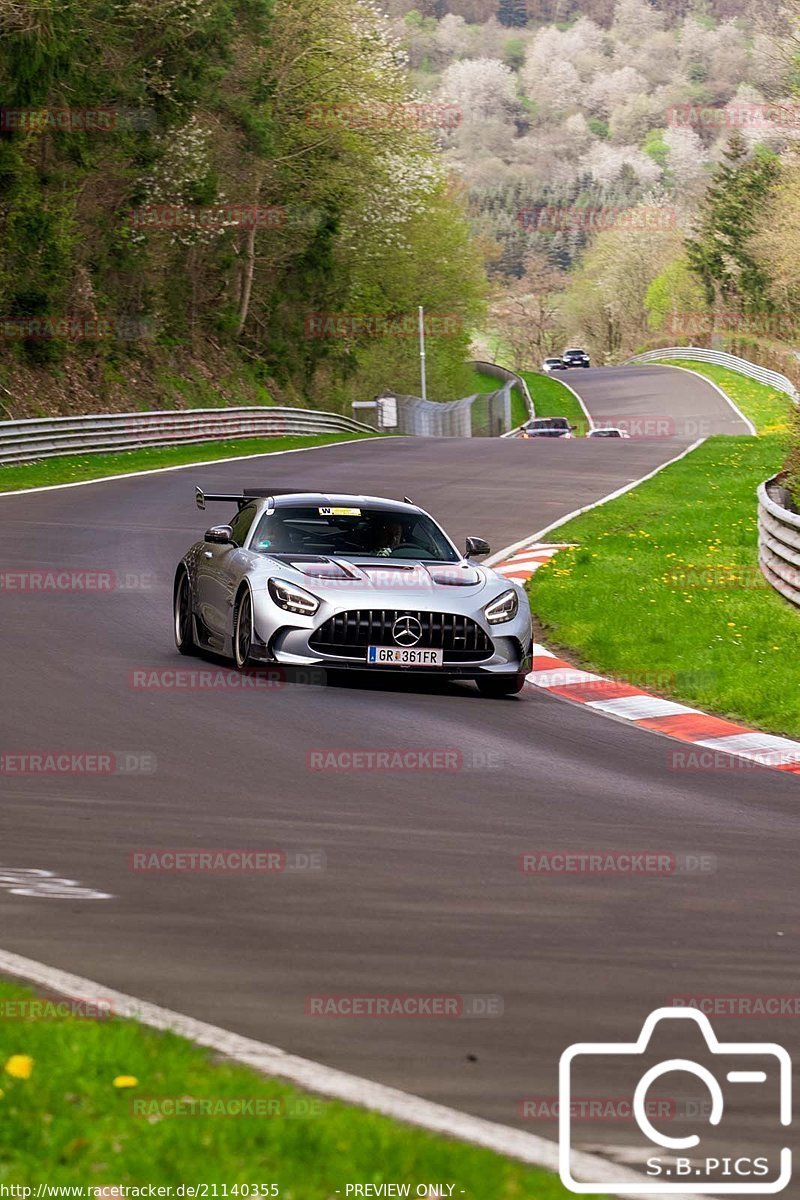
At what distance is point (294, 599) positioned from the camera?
42.0 feet

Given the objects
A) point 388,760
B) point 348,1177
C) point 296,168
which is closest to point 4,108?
point 296,168

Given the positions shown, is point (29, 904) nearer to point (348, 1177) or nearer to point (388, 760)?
point (348, 1177)

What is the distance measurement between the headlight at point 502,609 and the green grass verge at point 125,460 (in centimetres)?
1828

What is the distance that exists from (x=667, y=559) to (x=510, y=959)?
15.4 meters

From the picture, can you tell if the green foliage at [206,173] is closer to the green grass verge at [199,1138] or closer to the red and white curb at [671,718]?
the red and white curb at [671,718]

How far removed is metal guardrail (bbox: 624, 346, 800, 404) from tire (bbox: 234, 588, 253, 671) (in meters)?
66.6

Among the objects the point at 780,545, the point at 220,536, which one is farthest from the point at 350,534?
the point at 780,545

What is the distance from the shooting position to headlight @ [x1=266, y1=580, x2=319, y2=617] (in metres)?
12.7

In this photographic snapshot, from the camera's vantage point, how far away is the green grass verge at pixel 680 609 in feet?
44.7

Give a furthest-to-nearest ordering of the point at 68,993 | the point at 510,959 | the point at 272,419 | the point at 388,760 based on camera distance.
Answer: the point at 272,419
the point at 388,760
the point at 510,959
the point at 68,993

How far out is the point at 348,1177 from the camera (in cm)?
381

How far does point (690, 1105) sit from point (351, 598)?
8.43m

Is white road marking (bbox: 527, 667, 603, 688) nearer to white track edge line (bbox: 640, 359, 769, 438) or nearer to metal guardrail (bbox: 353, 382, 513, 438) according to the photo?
white track edge line (bbox: 640, 359, 769, 438)

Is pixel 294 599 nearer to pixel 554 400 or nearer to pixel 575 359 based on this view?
pixel 554 400
